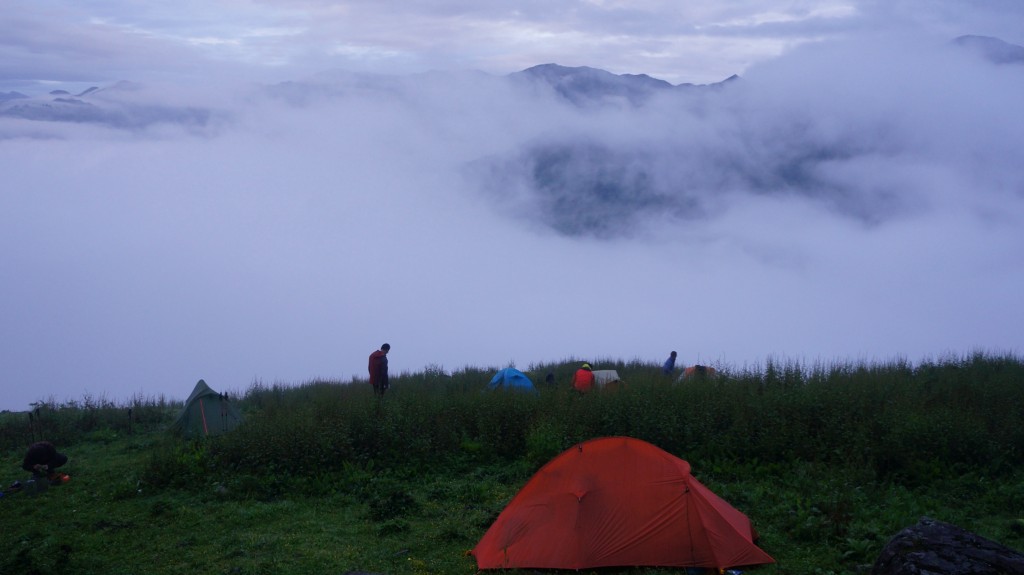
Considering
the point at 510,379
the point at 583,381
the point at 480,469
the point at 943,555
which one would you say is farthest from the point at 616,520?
the point at 510,379

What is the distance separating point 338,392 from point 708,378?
9570mm

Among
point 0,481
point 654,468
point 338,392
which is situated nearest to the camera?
point 654,468

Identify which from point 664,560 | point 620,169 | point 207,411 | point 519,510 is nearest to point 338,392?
point 207,411

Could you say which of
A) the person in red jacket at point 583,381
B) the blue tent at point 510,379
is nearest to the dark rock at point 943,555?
the person in red jacket at point 583,381

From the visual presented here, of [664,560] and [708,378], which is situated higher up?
[708,378]

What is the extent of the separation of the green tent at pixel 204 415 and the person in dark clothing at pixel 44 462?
3526 millimetres

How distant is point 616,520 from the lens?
356 inches

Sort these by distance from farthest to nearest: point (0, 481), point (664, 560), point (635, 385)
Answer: point (635, 385)
point (0, 481)
point (664, 560)

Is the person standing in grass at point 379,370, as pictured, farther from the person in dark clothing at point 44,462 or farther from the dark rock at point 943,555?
the dark rock at point 943,555

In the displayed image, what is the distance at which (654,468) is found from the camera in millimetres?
9352

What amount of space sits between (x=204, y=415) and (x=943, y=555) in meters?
14.9

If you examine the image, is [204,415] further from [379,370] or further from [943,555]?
[943,555]

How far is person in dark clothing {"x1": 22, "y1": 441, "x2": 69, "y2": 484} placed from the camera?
42.5 feet

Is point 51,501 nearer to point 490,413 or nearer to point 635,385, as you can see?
point 490,413
